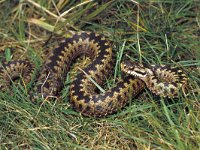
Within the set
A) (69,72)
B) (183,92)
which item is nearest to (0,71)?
(69,72)

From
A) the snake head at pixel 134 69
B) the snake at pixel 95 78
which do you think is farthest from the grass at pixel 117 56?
the snake head at pixel 134 69

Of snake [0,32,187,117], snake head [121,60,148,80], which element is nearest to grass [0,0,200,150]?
snake [0,32,187,117]

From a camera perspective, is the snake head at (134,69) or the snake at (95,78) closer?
the snake at (95,78)

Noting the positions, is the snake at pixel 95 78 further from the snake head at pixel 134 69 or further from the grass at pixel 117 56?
the grass at pixel 117 56

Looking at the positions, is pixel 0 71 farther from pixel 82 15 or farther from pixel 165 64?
pixel 165 64

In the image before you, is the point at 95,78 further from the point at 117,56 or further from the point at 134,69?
the point at 134,69

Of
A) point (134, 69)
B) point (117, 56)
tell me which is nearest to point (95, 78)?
point (117, 56)
